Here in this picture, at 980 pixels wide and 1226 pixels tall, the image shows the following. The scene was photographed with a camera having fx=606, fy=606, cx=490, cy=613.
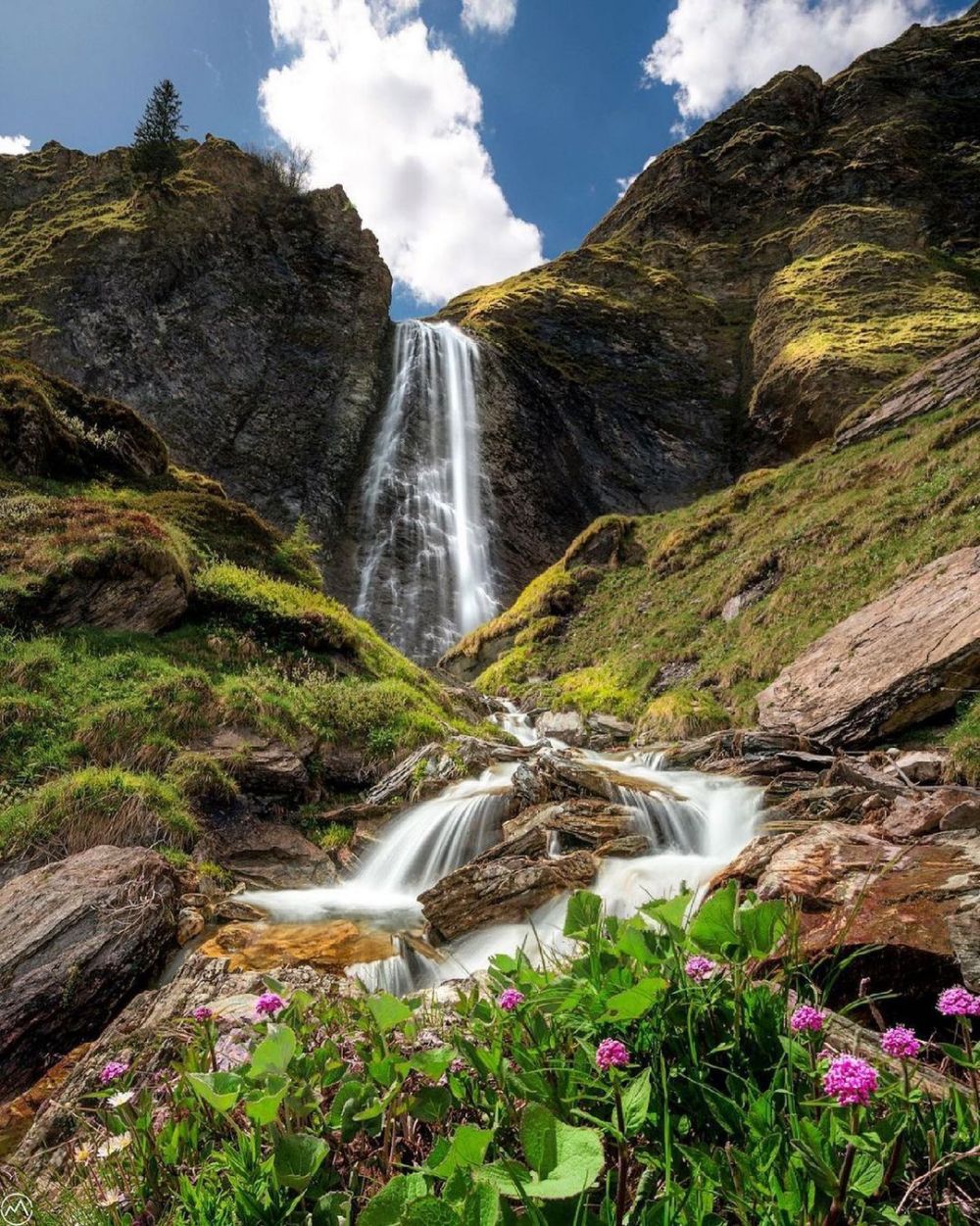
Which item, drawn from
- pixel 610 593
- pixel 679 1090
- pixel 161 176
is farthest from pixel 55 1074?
pixel 161 176

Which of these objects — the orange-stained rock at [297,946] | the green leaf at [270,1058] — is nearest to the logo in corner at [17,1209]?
the green leaf at [270,1058]

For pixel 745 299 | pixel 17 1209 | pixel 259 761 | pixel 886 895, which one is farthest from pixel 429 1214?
pixel 745 299

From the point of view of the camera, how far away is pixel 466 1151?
0.94 m

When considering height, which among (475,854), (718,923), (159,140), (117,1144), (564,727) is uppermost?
(159,140)

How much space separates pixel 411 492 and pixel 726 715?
29725 millimetres

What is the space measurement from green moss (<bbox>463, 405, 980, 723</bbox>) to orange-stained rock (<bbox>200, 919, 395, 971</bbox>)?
28.0 ft

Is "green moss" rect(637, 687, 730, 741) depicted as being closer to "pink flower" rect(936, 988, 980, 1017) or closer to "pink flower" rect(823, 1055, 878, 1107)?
"pink flower" rect(936, 988, 980, 1017)

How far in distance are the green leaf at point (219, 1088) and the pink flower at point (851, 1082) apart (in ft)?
3.65

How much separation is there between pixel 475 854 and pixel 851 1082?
685cm

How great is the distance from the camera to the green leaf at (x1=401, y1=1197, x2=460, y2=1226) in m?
0.82

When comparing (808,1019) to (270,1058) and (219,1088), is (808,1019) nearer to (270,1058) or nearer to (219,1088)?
(270,1058)

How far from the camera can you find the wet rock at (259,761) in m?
7.81

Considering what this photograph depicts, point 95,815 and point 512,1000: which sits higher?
point 95,815

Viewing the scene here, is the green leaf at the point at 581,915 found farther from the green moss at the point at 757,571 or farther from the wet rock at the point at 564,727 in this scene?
the wet rock at the point at 564,727
